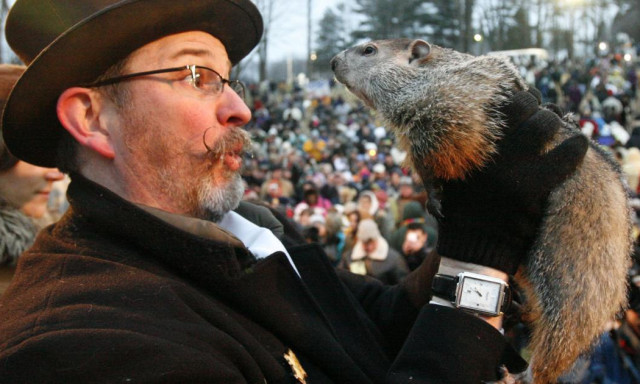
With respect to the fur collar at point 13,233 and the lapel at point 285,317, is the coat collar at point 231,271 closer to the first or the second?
the lapel at point 285,317

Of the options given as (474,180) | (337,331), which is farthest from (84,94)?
(474,180)

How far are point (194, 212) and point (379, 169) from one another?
1238cm

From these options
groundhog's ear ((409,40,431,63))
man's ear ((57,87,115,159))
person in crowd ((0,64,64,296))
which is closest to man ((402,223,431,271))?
groundhog's ear ((409,40,431,63))

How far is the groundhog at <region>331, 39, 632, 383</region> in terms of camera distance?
1645 mm

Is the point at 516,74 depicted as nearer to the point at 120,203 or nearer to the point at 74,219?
the point at 120,203

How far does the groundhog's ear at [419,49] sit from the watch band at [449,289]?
0.92 meters

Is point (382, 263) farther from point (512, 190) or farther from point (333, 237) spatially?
point (512, 190)

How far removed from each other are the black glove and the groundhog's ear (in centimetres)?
59

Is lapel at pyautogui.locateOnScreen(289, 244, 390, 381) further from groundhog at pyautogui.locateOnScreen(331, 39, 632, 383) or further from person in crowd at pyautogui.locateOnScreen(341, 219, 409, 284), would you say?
person in crowd at pyautogui.locateOnScreen(341, 219, 409, 284)

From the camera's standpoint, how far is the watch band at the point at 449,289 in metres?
1.63

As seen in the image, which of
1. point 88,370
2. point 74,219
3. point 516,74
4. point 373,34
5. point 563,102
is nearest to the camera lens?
point 88,370

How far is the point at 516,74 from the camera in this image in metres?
1.85

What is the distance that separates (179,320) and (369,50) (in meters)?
1.55

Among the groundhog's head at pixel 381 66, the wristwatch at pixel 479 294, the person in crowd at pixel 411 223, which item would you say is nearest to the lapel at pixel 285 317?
the wristwatch at pixel 479 294
